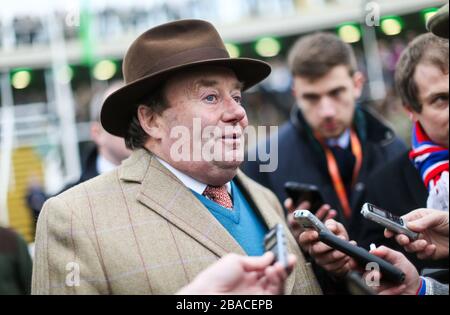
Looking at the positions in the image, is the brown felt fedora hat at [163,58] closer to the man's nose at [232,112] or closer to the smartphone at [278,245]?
the man's nose at [232,112]

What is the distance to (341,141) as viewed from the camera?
14.7 feet

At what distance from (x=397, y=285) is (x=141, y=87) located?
1292 mm

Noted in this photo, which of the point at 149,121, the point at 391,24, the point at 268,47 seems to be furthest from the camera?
the point at 268,47

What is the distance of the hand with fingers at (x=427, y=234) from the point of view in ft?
7.72

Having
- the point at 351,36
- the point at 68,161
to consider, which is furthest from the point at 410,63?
the point at 351,36

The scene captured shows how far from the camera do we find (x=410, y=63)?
3029mm

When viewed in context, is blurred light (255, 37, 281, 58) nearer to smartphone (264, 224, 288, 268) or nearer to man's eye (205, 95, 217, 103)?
man's eye (205, 95, 217, 103)

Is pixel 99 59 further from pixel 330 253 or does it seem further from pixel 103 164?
pixel 330 253

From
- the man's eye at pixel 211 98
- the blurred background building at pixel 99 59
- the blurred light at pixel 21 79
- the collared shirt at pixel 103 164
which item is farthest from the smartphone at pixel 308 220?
the blurred light at pixel 21 79

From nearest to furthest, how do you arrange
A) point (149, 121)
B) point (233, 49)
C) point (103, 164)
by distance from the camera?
point (149, 121), point (103, 164), point (233, 49)

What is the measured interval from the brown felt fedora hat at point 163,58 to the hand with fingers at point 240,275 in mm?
928

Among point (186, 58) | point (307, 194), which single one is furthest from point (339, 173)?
point (186, 58)

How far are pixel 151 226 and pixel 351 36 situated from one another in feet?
56.8
